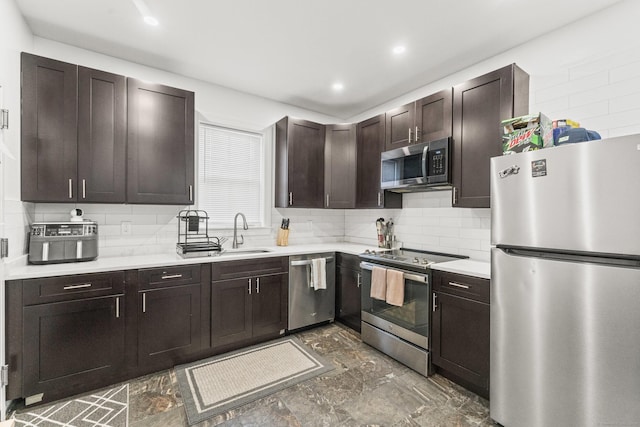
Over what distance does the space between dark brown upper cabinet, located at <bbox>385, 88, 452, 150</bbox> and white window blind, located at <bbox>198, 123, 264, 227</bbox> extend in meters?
1.64

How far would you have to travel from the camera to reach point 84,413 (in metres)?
1.96

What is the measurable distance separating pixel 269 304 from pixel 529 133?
264 cm

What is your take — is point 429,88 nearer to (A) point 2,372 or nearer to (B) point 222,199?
(B) point 222,199

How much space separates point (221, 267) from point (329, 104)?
8.48ft

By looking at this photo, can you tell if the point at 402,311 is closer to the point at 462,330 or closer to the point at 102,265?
the point at 462,330

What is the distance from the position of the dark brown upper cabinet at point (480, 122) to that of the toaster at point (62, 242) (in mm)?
3150

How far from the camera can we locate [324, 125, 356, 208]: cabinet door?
149 inches

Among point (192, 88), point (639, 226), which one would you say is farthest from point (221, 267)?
point (639, 226)

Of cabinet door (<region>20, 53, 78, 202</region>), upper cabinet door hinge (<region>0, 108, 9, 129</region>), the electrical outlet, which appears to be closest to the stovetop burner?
the electrical outlet

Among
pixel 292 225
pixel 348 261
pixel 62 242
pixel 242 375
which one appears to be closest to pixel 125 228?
pixel 62 242

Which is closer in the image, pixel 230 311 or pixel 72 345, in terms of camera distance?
pixel 72 345

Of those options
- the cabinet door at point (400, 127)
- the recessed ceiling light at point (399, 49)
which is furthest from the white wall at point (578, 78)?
the recessed ceiling light at point (399, 49)

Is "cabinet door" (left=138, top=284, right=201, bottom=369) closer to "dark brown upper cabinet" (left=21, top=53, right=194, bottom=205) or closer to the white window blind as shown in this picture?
"dark brown upper cabinet" (left=21, top=53, right=194, bottom=205)

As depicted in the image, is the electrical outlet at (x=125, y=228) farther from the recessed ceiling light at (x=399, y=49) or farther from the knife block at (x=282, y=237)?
the recessed ceiling light at (x=399, y=49)
